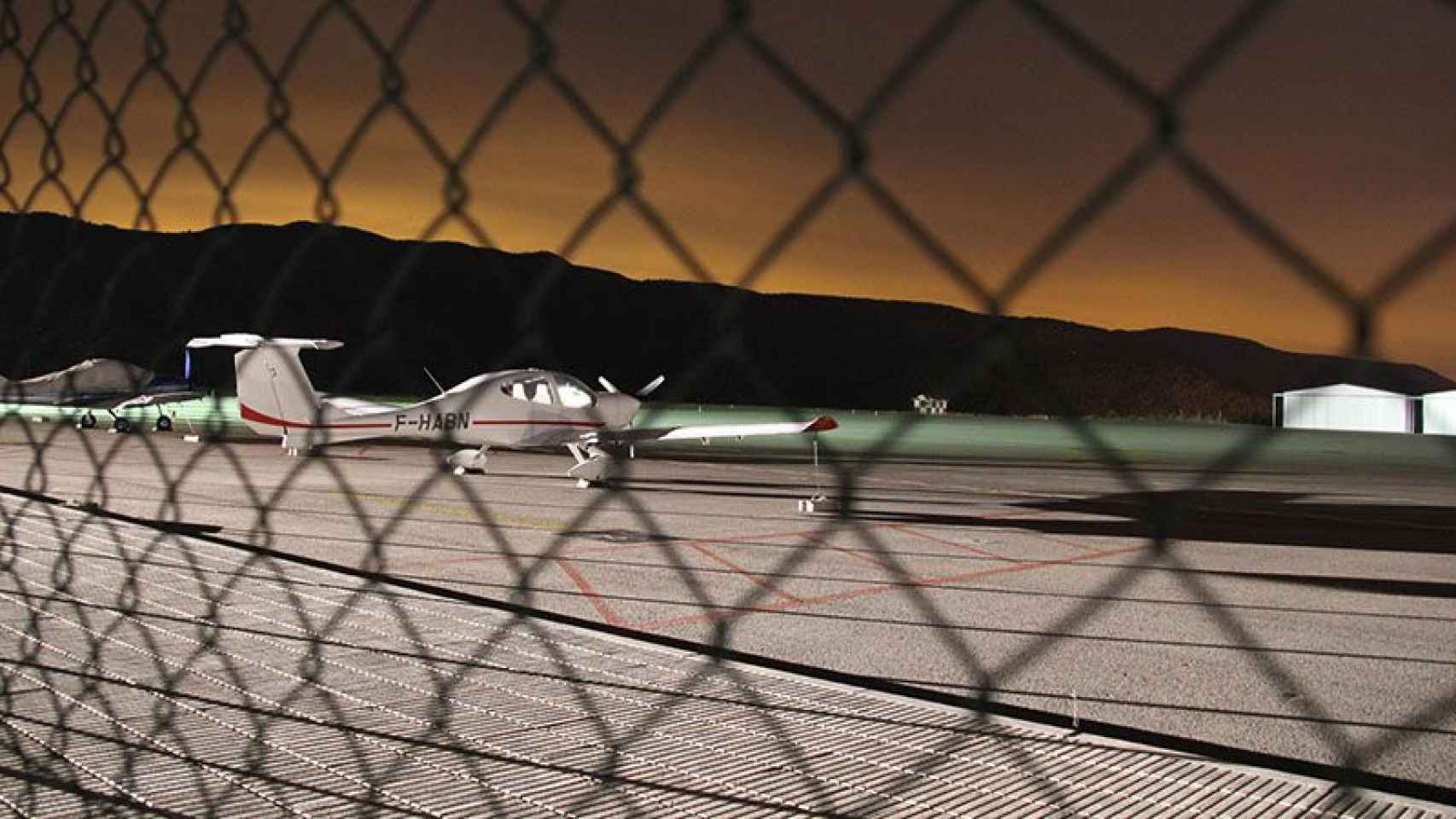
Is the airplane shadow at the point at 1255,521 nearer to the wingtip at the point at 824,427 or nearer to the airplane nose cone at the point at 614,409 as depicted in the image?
the airplane nose cone at the point at 614,409

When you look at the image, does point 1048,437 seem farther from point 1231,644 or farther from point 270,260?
point 270,260

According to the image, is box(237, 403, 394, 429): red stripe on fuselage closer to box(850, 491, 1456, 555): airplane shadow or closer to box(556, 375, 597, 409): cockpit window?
box(556, 375, 597, 409): cockpit window

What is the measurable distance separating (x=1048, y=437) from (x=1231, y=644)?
35710mm

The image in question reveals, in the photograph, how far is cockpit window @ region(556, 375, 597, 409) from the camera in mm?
18766

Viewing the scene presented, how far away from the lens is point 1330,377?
1.18m

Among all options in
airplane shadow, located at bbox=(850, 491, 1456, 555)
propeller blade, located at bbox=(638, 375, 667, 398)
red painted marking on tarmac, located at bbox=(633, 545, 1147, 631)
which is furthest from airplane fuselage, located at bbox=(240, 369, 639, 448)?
propeller blade, located at bbox=(638, 375, 667, 398)

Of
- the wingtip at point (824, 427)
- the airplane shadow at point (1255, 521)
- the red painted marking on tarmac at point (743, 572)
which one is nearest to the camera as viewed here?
the wingtip at point (824, 427)

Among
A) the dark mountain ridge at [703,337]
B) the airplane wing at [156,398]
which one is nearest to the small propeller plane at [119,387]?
the airplane wing at [156,398]

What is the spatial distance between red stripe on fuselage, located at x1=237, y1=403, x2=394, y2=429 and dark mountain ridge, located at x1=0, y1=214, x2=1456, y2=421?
11.8m

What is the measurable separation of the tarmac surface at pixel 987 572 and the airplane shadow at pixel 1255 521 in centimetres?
9

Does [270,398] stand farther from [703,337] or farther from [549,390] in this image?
[703,337]

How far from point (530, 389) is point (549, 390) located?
1.24 feet

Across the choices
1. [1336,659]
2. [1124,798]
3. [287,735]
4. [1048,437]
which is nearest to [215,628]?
[287,735]

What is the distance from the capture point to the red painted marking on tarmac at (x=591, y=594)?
324 inches
